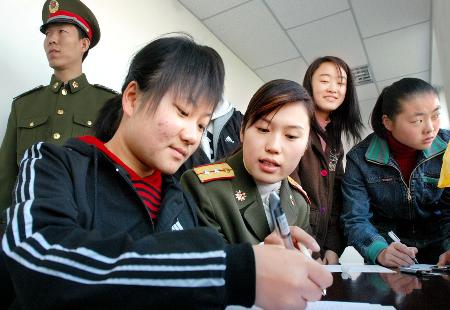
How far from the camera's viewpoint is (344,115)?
4.72ft

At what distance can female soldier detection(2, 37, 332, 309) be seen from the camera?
12.0 inches

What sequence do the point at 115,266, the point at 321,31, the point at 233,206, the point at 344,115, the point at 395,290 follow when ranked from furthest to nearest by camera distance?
the point at 321,31 → the point at 344,115 → the point at 233,206 → the point at 395,290 → the point at 115,266

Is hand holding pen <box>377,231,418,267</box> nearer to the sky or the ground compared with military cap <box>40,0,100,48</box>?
nearer to the ground

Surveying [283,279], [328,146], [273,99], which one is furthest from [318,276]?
[328,146]

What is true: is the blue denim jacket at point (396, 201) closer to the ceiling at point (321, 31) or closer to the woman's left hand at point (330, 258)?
the woman's left hand at point (330, 258)

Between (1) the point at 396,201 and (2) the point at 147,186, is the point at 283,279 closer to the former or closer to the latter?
(2) the point at 147,186

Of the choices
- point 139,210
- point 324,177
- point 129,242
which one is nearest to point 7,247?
point 129,242

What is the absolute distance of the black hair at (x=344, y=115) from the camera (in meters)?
1.41

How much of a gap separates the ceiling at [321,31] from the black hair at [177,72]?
1983 mm

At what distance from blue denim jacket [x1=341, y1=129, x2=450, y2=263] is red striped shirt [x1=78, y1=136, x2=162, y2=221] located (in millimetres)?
747

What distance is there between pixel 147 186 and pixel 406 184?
96 cm

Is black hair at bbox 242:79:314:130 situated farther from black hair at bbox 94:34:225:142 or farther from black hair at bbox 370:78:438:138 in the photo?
black hair at bbox 370:78:438:138

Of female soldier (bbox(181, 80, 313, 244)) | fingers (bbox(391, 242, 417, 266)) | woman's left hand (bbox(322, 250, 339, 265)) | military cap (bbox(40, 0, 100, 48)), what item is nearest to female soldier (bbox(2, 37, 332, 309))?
female soldier (bbox(181, 80, 313, 244))

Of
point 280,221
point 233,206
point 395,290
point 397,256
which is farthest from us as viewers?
point 397,256
